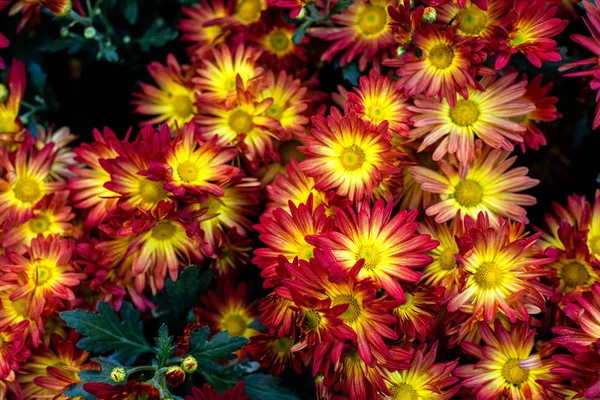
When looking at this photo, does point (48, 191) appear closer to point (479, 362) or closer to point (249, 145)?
point (249, 145)

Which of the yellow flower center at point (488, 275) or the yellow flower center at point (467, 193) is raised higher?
the yellow flower center at point (467, 193)

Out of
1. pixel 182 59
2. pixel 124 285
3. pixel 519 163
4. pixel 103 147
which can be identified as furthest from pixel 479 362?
pixel 182 59

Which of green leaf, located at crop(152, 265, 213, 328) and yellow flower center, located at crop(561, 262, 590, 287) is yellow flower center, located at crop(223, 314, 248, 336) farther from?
yellow flower center, located at crop(561, 262, 590, 287)

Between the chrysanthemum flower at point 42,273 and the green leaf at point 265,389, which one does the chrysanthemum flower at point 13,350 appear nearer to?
the chrysanthemum flower at point 42,273

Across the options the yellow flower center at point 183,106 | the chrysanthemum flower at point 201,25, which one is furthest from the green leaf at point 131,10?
the yellow flower center at point 183,106

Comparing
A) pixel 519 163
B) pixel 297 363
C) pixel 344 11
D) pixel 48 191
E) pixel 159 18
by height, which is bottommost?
pixel 297 363

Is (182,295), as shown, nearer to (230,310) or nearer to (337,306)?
(230,310)
